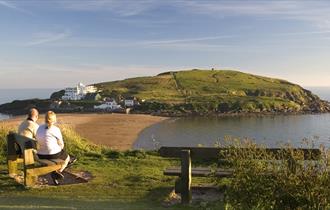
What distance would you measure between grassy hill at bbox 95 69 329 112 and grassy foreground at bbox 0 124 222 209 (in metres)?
104

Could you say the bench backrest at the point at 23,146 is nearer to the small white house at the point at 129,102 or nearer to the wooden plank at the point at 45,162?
the wooden plank at the point at 45,162

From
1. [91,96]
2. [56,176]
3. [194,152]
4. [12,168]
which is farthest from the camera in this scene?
[91,96]

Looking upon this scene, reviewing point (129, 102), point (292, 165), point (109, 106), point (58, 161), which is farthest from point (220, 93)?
point (292, 165)

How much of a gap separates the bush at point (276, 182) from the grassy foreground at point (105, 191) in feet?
5.95

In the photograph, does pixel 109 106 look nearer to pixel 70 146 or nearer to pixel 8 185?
pixel 70 146

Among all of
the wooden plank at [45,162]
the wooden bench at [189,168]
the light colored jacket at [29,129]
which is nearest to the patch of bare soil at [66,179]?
the wooden plank at [45,162]

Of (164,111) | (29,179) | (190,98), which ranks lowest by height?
(29,179)

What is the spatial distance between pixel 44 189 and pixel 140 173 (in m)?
3.14

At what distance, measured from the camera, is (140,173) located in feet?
44.8

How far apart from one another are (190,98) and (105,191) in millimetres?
126626

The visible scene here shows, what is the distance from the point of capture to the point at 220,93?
152 m

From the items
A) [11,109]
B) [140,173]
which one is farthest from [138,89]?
[140,173]

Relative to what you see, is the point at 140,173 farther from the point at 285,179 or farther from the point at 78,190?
the point at 285,179

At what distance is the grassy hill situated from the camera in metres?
125
